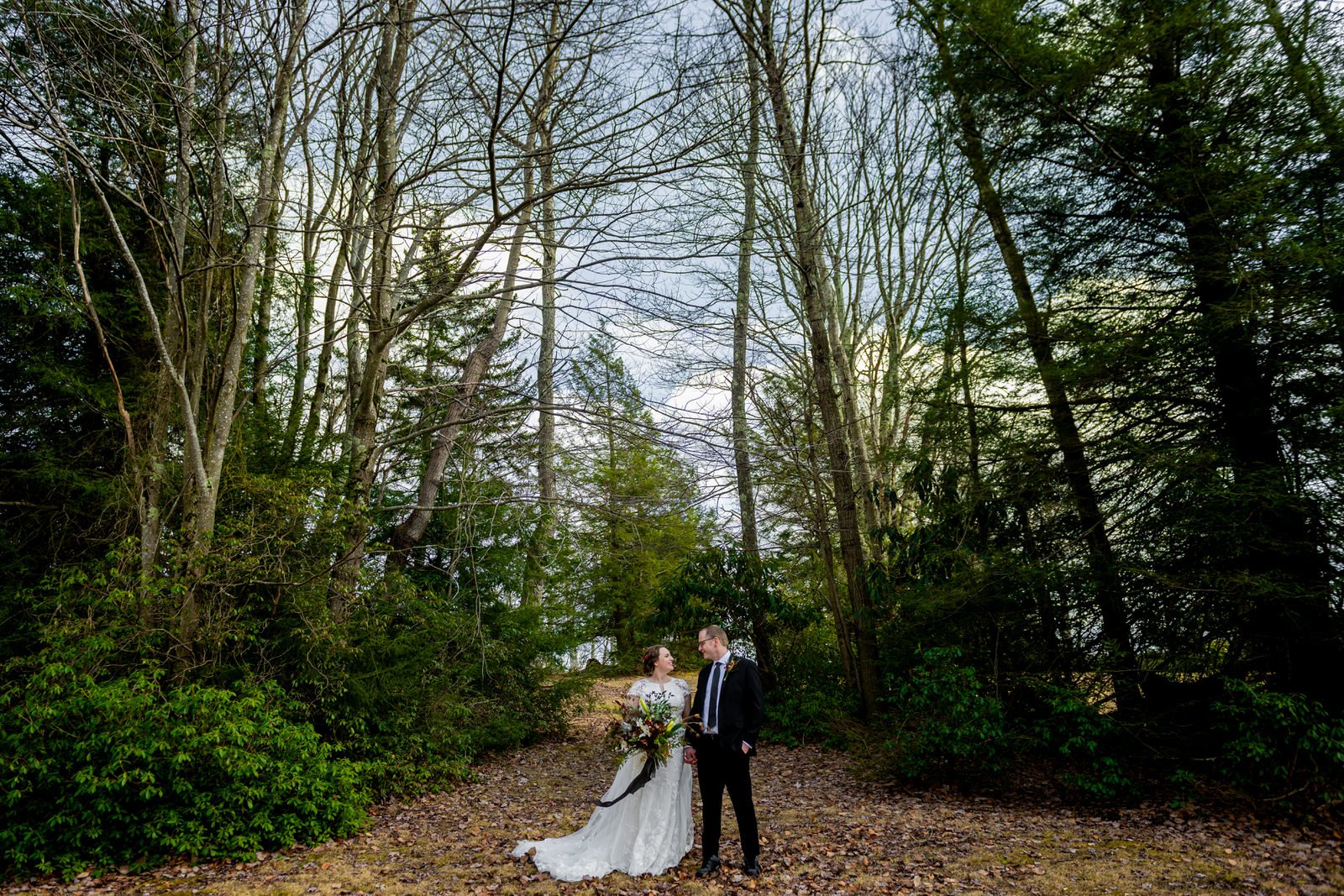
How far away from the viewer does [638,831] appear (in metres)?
4.90

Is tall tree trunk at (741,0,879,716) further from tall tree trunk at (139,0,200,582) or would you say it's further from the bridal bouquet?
tall tree trunk at (139,0,200,582)

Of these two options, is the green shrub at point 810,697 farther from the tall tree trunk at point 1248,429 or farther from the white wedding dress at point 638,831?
the tall tree trunk at point 1248,429

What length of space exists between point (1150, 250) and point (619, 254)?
16.4 feet

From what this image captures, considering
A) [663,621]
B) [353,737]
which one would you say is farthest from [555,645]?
[353,737]

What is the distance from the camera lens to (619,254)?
20.4ft

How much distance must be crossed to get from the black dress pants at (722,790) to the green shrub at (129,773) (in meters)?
3.10

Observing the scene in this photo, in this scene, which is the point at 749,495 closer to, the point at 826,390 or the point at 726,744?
the point at 826,390

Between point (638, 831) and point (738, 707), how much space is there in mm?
1145

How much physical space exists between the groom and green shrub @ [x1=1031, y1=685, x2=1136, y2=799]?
10.5 feet

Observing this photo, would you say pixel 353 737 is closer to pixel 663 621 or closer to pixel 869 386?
pixel 663 621

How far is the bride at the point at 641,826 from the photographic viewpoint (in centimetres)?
478

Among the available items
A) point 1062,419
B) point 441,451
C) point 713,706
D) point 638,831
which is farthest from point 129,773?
point 1062,419

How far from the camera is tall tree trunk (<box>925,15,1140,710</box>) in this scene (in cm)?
657

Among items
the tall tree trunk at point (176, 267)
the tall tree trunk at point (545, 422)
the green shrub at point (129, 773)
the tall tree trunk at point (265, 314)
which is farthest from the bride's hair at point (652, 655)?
the tall tree trunk at point (265, 314)
